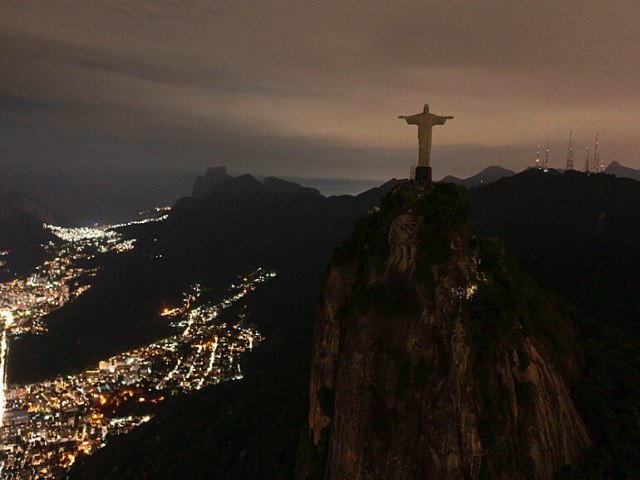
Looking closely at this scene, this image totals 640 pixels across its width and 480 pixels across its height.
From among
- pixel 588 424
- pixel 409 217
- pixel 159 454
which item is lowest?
pixel 159 454

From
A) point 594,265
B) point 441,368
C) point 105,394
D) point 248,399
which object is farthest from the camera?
point 105,394

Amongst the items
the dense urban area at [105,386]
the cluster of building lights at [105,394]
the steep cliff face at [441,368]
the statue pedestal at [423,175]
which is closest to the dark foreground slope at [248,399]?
the cluster of building lights at [105,394]

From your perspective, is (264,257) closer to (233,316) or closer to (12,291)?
(233,316)

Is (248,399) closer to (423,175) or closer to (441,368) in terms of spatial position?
(441,368)

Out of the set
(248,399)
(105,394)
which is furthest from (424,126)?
(105,394)

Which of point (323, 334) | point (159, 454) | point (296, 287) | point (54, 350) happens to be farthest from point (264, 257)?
point (323, 334)

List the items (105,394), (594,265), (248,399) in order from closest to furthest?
(248,399), (594,265), (105,394)

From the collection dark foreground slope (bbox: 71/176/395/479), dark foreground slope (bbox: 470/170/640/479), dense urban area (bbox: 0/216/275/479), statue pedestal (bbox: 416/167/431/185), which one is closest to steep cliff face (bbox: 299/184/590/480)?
statue pedestal (bbox: 416/167/431/185)

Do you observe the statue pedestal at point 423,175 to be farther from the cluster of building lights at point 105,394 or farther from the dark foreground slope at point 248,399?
the cluster of building lights at point 105,394
